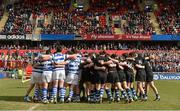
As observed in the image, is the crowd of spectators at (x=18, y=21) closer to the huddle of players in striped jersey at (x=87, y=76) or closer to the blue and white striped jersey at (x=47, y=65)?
the huddle of players in striped jersey at (x=87, y=76)

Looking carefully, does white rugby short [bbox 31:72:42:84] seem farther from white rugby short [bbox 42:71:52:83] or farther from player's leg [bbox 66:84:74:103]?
player's leg [bbox 66:84:74:103]

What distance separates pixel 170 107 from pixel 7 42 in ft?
151

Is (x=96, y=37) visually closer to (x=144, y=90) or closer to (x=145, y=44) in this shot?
(x=145, y=44)

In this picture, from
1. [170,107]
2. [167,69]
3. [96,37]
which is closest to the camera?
[170,107]

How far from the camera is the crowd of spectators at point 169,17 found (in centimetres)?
6138

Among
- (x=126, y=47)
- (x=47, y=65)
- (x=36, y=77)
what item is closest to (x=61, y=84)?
(x=47, y=65)

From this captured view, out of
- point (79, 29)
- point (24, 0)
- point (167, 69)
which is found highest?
point (24, 0)

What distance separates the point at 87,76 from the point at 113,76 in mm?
1049

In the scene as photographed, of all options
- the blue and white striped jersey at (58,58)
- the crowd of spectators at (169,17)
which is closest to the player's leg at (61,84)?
the blue and white striped jersey at (58,58)

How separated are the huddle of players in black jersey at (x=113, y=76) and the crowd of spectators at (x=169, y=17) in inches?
1634

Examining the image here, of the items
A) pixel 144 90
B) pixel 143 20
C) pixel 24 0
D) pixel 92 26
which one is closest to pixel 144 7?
pixel 143 20

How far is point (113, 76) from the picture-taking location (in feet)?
62.7

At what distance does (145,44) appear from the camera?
61656 mm

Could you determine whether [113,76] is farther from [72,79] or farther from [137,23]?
[137,23]
